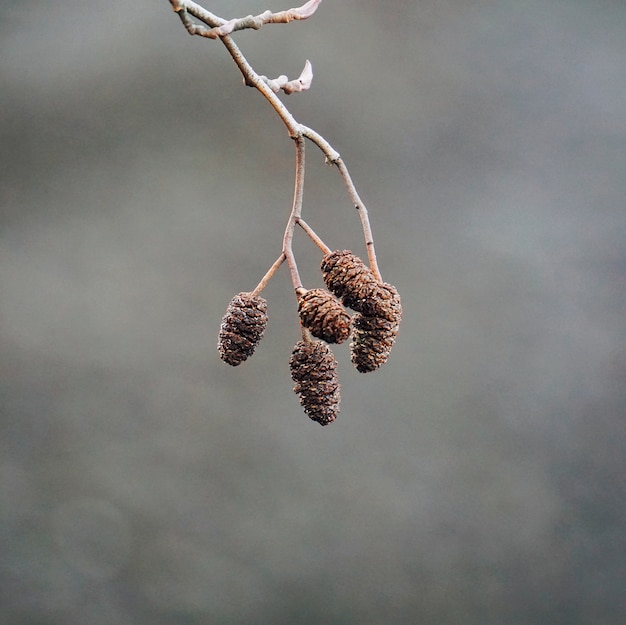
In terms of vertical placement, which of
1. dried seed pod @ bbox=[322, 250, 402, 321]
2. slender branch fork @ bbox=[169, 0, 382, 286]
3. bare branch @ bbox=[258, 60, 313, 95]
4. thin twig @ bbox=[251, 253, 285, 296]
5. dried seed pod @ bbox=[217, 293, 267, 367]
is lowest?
dried seed pod @ bbox=[217, 293, 267, 367]

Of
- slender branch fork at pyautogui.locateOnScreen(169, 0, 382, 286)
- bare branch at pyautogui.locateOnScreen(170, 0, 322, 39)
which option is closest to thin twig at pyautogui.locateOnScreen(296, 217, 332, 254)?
slender branch fork at pyautogui.locateOnScreen(169, 0, 382, 286)

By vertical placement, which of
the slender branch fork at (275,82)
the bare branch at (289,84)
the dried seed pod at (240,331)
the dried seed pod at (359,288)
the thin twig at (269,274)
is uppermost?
the bare branch at (289,84)

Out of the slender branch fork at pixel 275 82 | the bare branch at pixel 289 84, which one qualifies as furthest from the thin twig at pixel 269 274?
the bare branch at pixel 289 84

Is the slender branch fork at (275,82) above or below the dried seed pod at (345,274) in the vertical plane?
above

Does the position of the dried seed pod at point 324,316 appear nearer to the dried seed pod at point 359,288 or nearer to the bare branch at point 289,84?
the dried seed pod at point 359,288

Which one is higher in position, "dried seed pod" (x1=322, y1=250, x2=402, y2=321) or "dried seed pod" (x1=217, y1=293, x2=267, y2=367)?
"dried seed pod" (x1=322, y1=250, x2=402, y2=321)

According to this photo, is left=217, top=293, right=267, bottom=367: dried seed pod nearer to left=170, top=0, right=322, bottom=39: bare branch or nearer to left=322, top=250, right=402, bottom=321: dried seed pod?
left=322, top=250, right=402, bottom=321: dried seed pod

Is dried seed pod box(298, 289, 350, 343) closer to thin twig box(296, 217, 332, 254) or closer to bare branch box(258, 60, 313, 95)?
thin twig box(296, 217, 332, 254)
